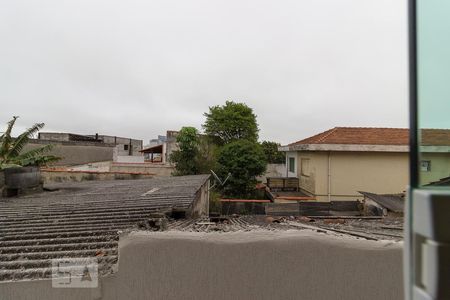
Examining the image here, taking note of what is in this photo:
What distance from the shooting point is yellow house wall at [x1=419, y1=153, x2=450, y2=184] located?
1145 mm

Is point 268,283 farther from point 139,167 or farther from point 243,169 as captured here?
point 139,167

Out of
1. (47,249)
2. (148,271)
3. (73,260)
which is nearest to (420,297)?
(148,271)

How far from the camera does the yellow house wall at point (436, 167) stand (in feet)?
3.76

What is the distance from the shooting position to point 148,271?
236 cm

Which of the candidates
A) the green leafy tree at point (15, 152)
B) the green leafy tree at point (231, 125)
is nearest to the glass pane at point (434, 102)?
the green leafy tree at point (15, 152)

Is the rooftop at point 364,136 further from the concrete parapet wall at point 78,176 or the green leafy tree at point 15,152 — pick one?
the green leafy tree at point 15,152

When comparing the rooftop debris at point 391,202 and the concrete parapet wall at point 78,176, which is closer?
the rooftop debris at point 391,202

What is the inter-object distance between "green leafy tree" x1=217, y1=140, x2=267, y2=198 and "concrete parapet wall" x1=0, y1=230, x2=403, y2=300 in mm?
18976

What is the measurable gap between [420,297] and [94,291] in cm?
217

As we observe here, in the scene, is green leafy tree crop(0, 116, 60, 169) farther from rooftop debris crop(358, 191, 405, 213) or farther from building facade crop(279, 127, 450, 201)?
building facade crop(279, 127, 450, 201)

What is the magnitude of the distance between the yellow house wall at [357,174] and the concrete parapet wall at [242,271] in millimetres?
15765

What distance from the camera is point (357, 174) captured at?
17359mm

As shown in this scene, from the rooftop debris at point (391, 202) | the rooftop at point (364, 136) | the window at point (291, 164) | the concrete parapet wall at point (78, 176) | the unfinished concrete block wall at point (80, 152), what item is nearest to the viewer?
the rooftop debris at point (391, 202)

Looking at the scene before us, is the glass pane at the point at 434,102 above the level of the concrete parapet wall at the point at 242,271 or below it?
above
